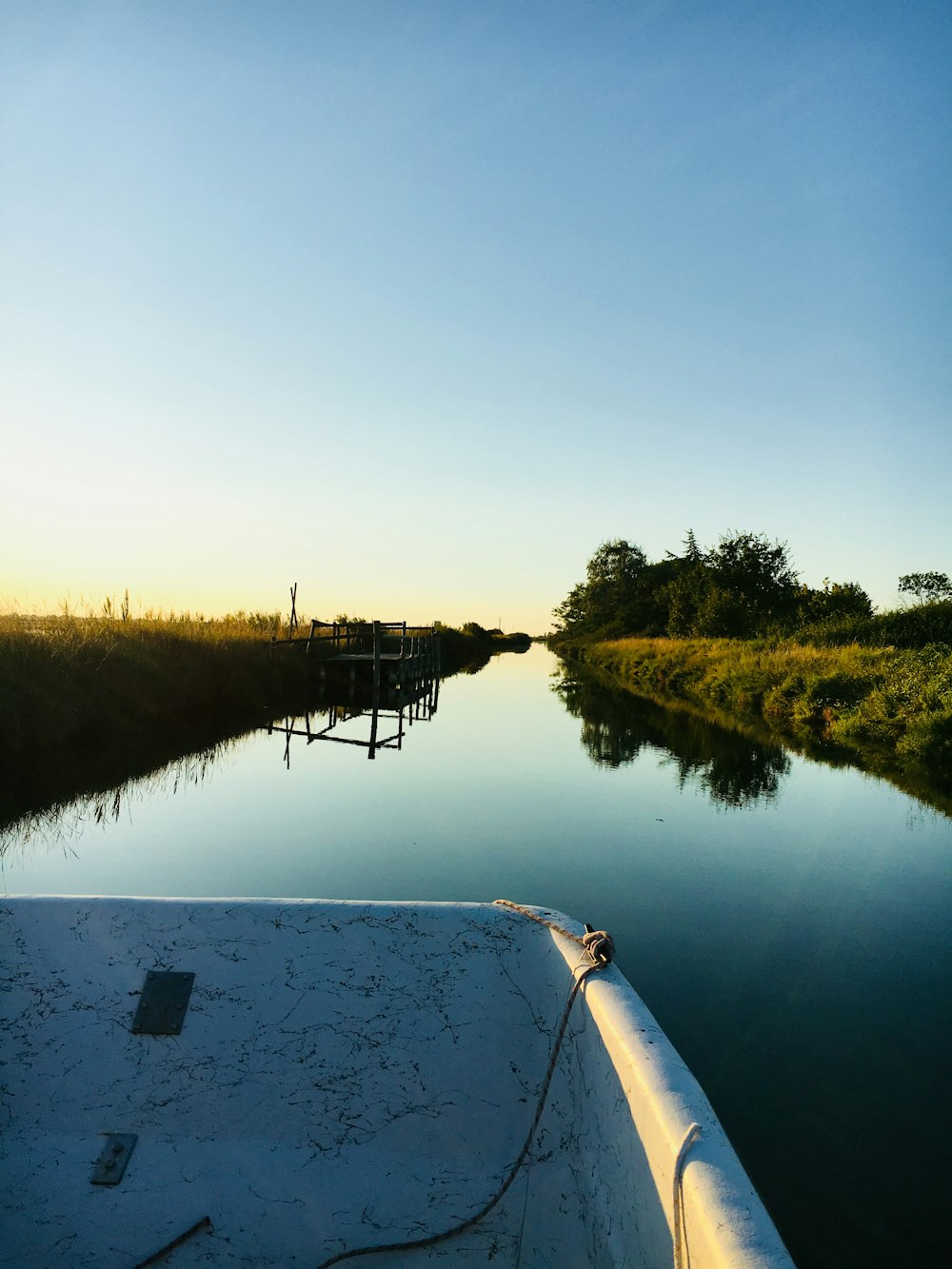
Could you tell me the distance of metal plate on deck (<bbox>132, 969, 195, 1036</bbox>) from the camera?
223 cm

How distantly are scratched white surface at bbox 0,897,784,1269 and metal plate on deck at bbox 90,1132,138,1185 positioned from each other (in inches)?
0.9

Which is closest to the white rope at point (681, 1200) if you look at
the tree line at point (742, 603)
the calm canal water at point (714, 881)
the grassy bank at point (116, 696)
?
the calm canal water at point (714, 881)

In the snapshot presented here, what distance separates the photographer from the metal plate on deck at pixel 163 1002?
2.23 metres

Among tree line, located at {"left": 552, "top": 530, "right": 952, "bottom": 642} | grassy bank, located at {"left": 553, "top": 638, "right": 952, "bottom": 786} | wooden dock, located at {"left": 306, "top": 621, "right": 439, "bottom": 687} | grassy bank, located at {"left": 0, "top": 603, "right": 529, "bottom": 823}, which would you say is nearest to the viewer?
grassy bank, located at {"left": 0, "top": 603, "right": 529, "bottom": 823}

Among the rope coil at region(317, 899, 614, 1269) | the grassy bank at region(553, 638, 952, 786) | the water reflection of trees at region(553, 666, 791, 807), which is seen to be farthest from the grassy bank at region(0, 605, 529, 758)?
the grassy bank at region(553, 638, 952, 786)

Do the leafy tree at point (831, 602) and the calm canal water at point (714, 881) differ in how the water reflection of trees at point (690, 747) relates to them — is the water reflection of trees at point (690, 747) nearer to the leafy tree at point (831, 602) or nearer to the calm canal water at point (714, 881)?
the calm canal water at point (714, 881)

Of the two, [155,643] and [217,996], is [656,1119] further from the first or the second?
[155,643]

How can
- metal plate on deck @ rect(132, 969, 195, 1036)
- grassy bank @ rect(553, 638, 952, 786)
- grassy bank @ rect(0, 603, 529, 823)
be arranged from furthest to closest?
grassy bank @ rect(553, 638, 952, 786) → grassy bank @ rect(0, 603, 529, 823) → metal plate on deck @ rect(132, 969, 195, 1036)

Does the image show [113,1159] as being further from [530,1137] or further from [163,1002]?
[530,1137]

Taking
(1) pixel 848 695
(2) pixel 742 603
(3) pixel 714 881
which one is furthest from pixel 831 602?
(3) pixel 714 881

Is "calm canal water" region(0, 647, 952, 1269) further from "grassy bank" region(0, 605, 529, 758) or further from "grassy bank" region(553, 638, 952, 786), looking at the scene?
"grassy bank" region(553, 638, 952, 786)

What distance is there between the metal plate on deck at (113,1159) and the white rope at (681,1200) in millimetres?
1625

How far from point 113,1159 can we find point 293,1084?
1.72ft

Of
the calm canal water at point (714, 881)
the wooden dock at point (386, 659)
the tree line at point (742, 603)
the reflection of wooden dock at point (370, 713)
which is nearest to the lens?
the calm canal water at point (714, 881)
